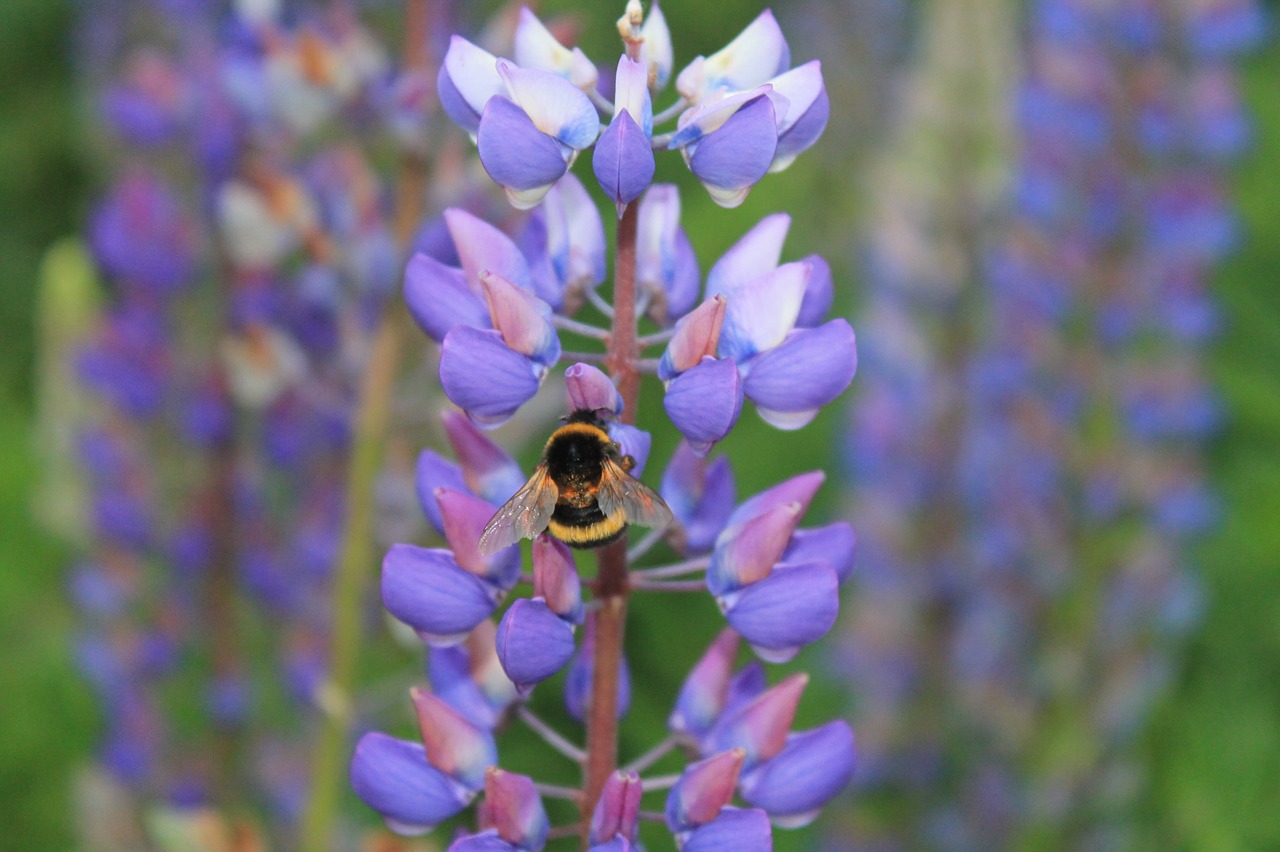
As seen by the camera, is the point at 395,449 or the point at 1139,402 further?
the point at 1139,402

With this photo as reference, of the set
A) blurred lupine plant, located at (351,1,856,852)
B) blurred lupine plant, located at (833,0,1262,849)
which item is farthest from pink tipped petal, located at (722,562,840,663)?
blurred lupine plant, located at (833,0,1262,849)

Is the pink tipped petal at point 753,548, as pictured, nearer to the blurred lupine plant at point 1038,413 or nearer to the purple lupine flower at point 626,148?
the purple lupine flower at point 626,148

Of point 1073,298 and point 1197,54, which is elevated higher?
point 1197,54

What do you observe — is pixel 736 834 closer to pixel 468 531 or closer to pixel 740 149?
pixel 468 531

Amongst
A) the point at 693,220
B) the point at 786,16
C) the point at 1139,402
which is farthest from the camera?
the point at 786,16

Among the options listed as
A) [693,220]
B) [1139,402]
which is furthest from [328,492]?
[1139,402]

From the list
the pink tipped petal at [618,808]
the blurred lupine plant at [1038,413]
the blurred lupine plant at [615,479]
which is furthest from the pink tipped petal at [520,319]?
the blurred lupine plant at [1038,413]

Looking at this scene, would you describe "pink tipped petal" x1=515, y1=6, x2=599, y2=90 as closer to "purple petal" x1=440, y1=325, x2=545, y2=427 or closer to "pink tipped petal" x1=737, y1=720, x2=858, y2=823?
"purple petal" x1=440, y1=325, x2=545, y2=427

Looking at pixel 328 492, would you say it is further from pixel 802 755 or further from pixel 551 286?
pixel 802 755
